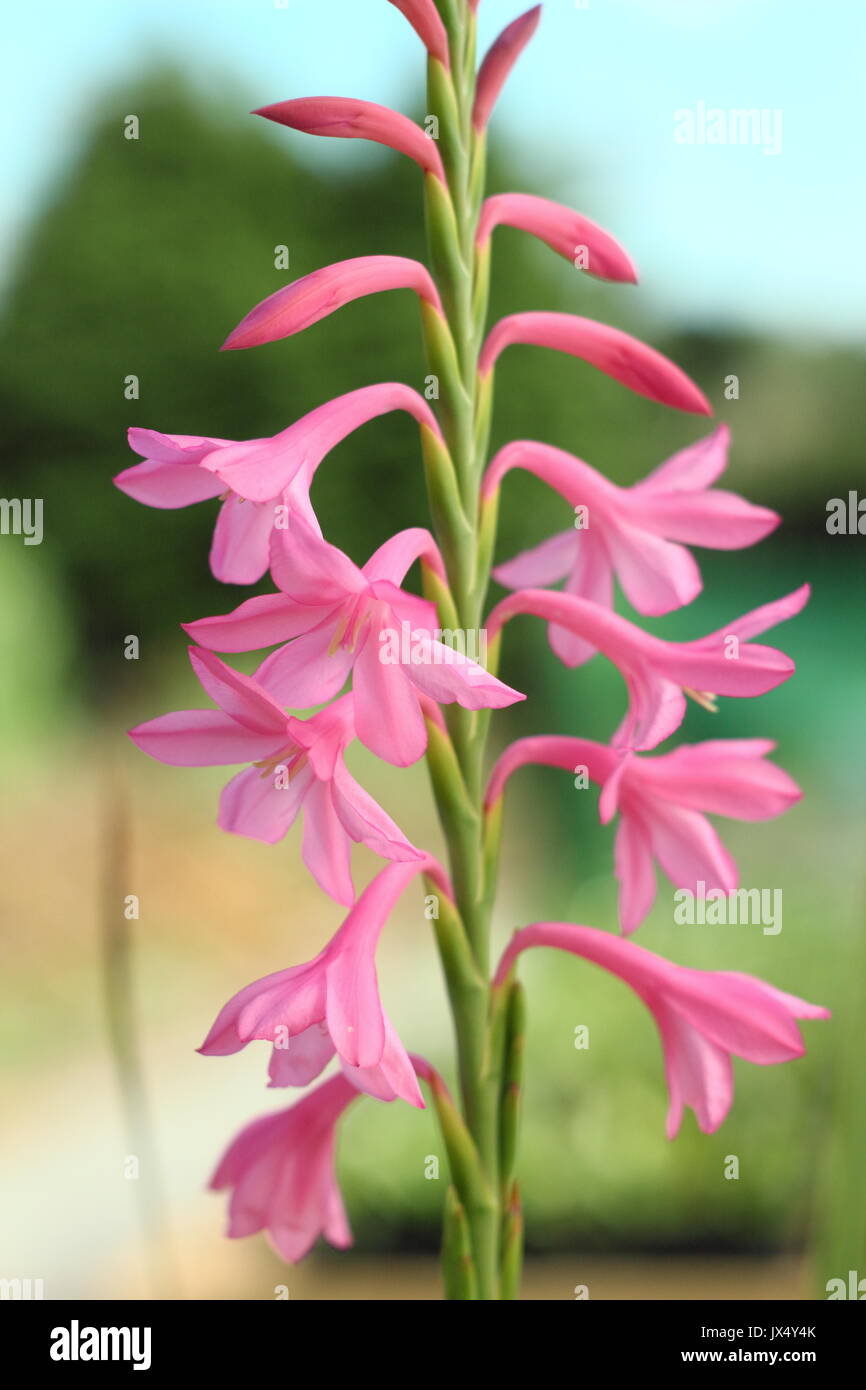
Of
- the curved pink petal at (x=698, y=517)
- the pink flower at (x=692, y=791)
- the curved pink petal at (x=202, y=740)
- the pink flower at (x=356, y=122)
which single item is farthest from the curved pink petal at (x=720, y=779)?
the pink flower at (x=356, y=122)

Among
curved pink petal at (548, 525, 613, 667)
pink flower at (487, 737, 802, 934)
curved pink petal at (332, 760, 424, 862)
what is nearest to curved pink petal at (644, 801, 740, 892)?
pink flower at (487, 737, 802, 934)

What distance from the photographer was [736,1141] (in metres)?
2.72

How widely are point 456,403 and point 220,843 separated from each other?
4953mm

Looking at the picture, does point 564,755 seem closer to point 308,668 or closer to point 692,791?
point 692,791

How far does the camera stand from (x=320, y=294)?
1.85 feet

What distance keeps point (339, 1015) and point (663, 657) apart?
0.26 m

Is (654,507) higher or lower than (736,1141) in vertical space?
higher

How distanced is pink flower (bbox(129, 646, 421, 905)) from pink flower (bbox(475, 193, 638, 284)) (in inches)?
10.6

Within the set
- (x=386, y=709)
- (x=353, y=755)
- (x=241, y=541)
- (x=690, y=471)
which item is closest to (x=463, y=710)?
(x=386, y=709)

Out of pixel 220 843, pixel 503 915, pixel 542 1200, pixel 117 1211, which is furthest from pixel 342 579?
pixel 220 843

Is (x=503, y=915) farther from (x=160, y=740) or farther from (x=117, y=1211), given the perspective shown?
(x=160, y=740)

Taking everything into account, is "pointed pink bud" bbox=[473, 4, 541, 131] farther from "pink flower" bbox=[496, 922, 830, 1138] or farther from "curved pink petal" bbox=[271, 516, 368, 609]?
"pink flower" bbox=[496, 922, 830, 1138]

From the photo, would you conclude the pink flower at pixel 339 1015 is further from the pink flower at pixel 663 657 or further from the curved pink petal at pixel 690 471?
the curved pink petal at pixel 690 471

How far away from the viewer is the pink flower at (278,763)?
53cm
